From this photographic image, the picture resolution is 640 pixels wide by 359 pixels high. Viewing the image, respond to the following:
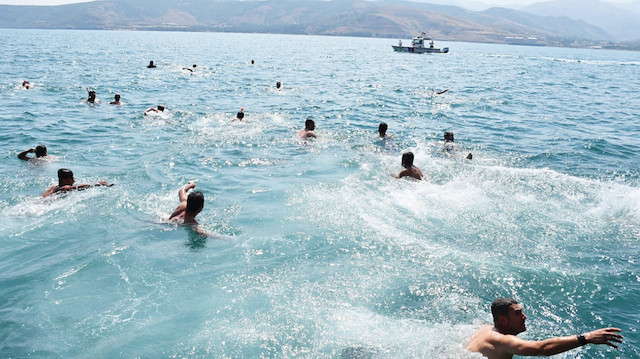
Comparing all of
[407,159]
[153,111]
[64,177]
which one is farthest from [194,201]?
[153,111]

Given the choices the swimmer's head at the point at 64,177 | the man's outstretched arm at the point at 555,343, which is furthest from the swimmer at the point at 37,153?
the man's outstretched arm at the point at 555,343

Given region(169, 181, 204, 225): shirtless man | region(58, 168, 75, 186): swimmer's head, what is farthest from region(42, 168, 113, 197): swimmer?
region(169, 181, 204, 225): shirtless man

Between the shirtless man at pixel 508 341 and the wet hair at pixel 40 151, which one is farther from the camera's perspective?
the wet hair at pixel 40 151

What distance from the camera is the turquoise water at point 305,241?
606 cm

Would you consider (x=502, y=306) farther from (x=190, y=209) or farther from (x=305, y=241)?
(x=190, y=209)

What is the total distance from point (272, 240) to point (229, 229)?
1.08m

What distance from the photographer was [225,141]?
52.9 ft

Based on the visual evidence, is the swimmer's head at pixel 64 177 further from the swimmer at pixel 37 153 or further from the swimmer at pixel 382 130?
the swimmer at pixel 382 130

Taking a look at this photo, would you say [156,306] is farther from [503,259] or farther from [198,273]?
[503,259]

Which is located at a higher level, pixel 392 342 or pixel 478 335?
pixel 478 335

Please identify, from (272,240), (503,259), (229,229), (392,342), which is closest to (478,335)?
(392,342)

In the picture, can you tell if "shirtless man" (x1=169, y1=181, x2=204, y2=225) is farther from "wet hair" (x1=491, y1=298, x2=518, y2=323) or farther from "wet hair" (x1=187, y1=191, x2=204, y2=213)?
"wet hair" (x1=491, y1=298, x2=518, y2=323)

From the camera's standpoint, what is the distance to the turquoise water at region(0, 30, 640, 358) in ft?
19.9

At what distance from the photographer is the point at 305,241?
28.3 ft
